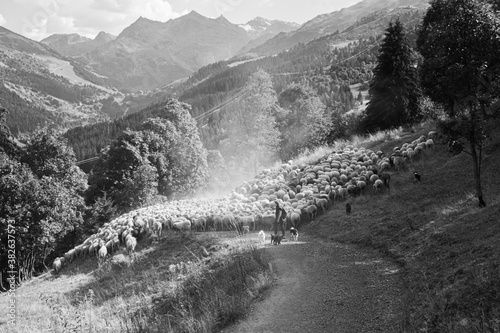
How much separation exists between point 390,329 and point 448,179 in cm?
1391

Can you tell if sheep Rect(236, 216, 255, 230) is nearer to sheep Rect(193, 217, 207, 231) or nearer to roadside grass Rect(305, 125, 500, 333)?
sheep Rect(193, 217, 207, 231)

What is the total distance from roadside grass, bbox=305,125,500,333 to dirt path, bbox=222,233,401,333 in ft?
2.13

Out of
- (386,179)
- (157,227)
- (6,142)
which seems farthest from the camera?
(6,142)

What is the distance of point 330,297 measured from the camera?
11195 mm

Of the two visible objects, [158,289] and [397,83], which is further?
[397,83]

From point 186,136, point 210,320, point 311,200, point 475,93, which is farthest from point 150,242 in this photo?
point 186,136

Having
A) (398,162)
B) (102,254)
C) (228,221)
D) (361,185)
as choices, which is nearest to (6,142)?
(102,254)

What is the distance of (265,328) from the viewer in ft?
33.3

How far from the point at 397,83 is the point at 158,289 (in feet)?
134

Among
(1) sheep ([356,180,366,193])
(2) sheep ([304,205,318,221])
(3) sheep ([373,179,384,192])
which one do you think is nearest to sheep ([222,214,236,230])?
(2) sheep ([304,205,318,221])

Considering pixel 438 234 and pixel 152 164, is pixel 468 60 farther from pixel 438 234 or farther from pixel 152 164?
pixel 152 164

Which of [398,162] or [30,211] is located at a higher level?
[30,211]

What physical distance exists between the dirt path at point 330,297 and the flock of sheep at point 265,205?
760 centimetres

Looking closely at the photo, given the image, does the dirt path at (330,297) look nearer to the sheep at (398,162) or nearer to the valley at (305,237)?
the valley at (305,237)
